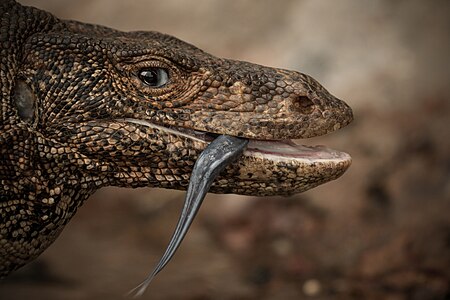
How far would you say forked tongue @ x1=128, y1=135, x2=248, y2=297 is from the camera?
5156 millimetres

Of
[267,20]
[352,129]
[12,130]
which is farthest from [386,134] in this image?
[12,130]

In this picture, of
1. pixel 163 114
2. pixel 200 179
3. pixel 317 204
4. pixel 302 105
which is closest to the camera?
pixel 200 179

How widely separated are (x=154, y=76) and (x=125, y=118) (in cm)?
34

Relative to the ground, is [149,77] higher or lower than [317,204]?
lower

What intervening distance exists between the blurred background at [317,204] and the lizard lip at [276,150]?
3369 millimetres

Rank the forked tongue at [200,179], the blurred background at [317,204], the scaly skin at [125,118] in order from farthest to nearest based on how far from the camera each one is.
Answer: the blurred background at [317,204] → the scaly skin at [125,118] → the forked tongue at [200,179]

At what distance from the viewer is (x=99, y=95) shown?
5328 millimetres

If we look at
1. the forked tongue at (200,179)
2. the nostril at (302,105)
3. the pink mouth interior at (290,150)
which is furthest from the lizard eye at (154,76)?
the nostril at (302,105)

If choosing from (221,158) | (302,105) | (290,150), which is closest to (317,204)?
(290,150)

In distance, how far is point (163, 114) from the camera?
5340mm

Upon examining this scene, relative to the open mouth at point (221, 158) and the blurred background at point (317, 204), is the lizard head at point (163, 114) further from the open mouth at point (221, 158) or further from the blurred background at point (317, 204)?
the blurred background at point (317, 204)

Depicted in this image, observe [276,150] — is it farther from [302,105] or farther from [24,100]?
[24,100]

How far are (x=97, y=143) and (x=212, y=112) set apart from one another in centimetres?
77

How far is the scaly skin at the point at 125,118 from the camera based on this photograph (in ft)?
17.4
